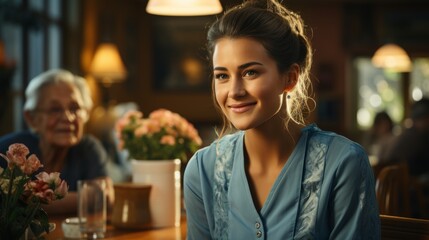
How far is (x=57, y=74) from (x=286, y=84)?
1.67 m

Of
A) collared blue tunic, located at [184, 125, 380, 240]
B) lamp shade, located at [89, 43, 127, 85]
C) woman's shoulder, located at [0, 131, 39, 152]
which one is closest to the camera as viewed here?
collared blue tunic, located at [184, 125, 380, 240]

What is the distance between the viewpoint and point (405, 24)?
41.7 ft

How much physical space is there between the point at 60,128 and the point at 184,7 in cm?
74

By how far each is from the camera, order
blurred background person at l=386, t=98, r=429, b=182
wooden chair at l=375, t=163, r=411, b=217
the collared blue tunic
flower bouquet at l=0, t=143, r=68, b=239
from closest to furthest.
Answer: flower bouquet at l=0, t=143, r=68, b=239 → the collared blue tunic → wooden chair at l=375, t=163, r=411, b=217 → blurred background person at l=386, t=98, r=429, b=182

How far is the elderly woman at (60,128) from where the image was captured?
3420 millimetres

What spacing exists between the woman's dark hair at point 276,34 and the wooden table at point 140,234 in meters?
0.59

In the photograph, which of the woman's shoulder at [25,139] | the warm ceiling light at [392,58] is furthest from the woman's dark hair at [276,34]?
the warm ceiling light at [392,58]

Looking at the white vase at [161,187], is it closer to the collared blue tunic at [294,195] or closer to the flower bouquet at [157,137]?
the flower bouquet at [157,137]

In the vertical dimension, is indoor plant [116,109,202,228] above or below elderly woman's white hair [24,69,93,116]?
below

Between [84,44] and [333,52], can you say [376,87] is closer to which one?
[333,52]

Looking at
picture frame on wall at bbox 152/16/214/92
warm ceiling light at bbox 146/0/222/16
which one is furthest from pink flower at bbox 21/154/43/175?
picture frame on wall at bbox 152/16/214/92

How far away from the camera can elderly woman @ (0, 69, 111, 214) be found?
3.42 metres

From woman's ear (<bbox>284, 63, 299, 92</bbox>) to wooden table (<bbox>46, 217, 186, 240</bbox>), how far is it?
29.6 inches

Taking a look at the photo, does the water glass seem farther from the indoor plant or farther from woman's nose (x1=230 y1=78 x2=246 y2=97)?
woman's nose (x1=230 y1=78 x2=246 y2=97)
